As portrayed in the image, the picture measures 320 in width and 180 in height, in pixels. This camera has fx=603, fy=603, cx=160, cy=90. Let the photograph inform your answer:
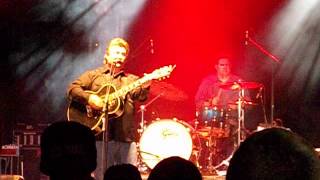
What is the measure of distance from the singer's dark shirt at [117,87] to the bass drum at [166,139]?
206 cm

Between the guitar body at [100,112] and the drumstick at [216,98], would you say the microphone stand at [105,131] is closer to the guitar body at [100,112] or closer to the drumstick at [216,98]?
the guitar body at [100,112]

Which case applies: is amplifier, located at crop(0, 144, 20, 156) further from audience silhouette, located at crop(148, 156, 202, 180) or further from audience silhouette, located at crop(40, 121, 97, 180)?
audience silhouette, located at crop(148, 156, 202, 180)

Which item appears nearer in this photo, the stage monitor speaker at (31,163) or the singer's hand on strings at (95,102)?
the singer's hand on strings at (95,102)

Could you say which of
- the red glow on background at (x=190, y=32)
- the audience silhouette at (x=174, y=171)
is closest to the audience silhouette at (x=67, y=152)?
the audience silhouette at (x=174, y=171)

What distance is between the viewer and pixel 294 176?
141 centimetres

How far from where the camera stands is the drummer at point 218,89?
10.9 metres

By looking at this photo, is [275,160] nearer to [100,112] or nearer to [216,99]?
[100,112]

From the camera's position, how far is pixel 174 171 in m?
1.82

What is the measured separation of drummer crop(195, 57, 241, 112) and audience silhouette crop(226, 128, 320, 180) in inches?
364

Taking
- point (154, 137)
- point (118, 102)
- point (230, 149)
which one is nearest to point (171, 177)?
point (118, 102)

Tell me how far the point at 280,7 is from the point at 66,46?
4.35 meters

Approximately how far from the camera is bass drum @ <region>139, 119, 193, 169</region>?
30.3ft

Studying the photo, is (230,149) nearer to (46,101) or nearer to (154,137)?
(154,137)

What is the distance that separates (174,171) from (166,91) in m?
8.77
